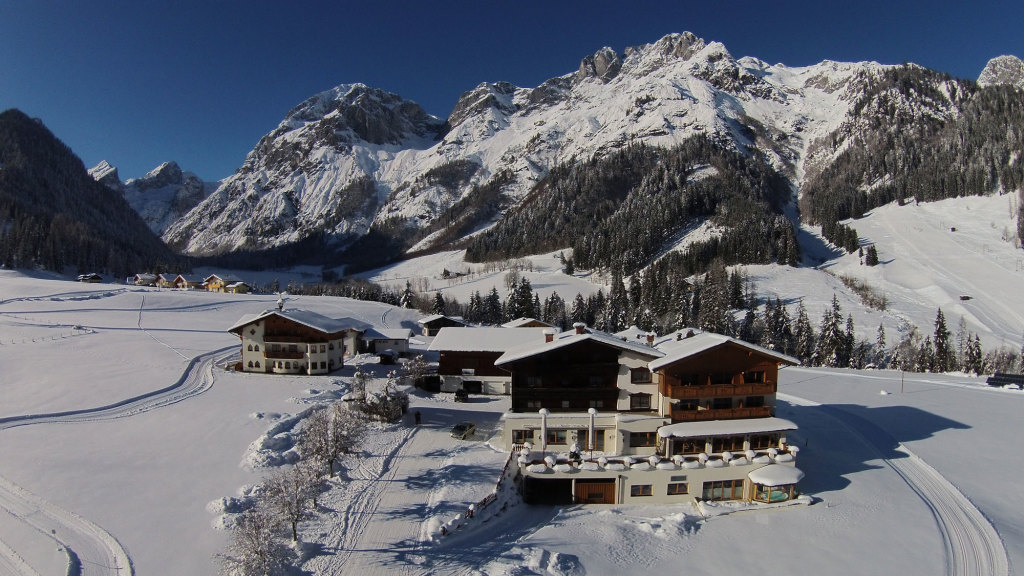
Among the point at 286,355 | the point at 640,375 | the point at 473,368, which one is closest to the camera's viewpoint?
the point at 640,375

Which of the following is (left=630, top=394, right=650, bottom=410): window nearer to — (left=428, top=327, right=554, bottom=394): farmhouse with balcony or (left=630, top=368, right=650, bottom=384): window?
(left=630, top=368, right=650, bottom=384): window

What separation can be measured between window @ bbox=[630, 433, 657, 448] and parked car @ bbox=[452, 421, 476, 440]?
37.4 feet

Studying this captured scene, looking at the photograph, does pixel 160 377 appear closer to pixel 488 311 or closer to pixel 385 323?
pixel 385 323

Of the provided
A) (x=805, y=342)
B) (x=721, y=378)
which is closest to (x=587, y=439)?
(x=721, y=378)

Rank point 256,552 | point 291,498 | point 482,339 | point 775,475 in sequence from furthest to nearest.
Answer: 1. point 482,339
2. point 775,475
3. point 291,498
4. point 256,552

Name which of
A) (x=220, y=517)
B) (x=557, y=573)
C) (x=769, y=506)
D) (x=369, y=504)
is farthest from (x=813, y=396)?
(x=220, y=517)

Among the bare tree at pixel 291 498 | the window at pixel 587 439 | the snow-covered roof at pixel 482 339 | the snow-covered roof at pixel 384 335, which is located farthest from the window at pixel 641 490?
the snow-covered roof at pixel 384 335

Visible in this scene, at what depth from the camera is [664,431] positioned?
32344mm

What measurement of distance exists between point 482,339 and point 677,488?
Result: 27.4 m

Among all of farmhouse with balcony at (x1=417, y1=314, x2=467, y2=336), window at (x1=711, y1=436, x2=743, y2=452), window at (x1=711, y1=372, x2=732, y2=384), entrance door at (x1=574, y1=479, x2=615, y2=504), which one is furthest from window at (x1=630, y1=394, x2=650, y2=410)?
farmhouse with balcony at (x1=417, y1=314, x2=467, y2=336)

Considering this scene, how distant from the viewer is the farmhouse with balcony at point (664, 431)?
30.3 m

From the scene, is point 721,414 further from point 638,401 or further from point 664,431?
point 638,401

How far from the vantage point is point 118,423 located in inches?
1421

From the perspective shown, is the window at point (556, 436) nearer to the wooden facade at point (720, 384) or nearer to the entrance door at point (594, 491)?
the entrance door at point (594, 491)
